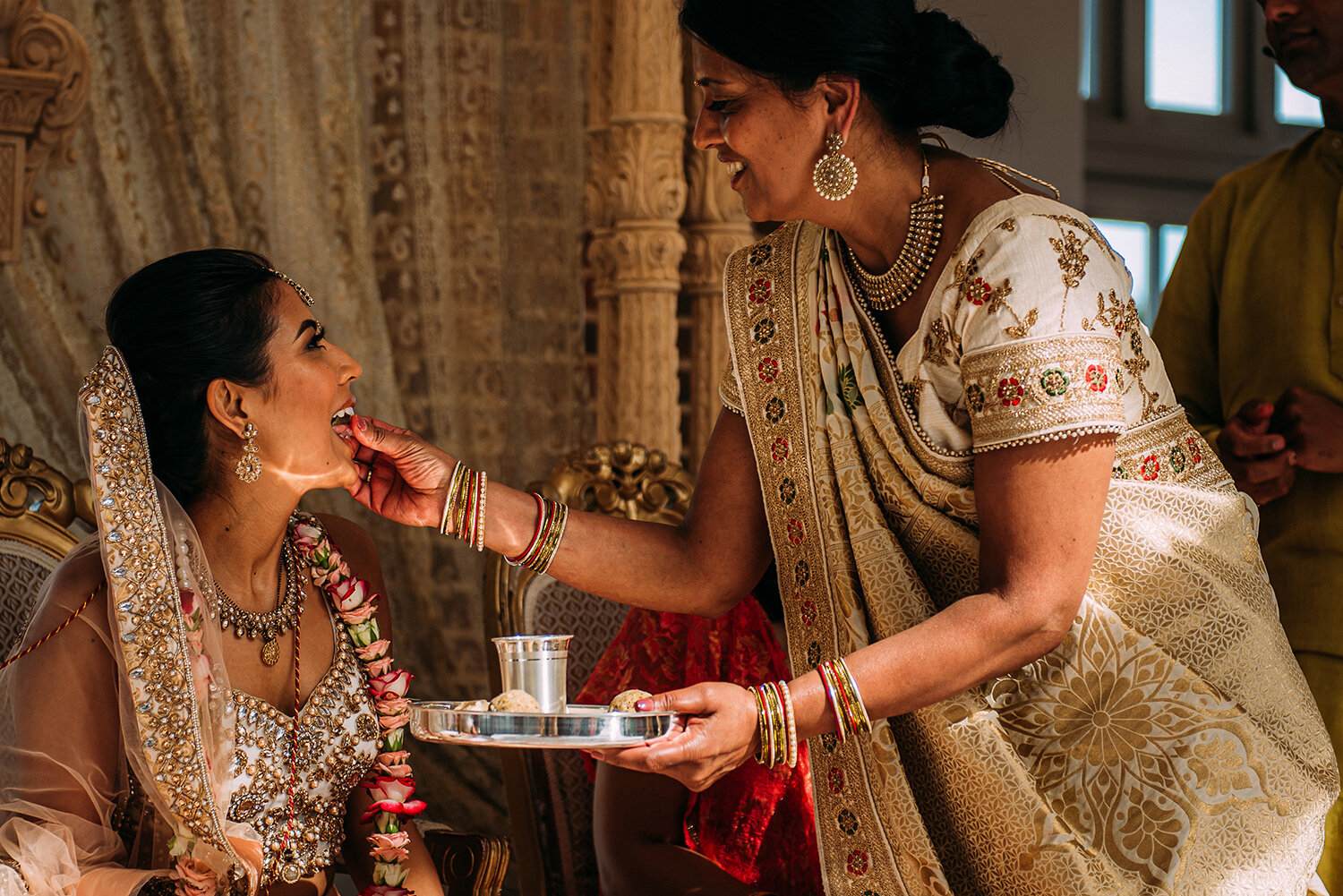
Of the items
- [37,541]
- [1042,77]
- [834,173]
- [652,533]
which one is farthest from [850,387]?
[1042,77]

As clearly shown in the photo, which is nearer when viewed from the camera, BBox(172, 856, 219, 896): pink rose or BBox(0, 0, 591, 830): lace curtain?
BBox(172, 856, 219, 896): pink rose

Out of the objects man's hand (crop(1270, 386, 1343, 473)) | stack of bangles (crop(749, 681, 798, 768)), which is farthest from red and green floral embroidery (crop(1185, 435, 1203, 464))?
stack of bangles (crop(749, 681, 798, 768))

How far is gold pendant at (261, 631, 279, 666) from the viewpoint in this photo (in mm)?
1946

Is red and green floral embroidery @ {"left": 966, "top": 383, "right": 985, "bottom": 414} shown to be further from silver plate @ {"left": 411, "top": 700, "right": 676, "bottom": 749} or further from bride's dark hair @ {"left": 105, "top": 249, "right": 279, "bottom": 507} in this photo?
bride's dark hair @ {"left": 105, "top": 249, "right": 279, "bottom": 507}

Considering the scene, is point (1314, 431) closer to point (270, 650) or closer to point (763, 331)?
point (763, 331)

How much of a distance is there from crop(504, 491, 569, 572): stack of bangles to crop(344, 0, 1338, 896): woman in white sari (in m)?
0.03

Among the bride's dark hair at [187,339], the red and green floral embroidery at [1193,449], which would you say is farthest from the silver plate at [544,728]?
the red and green floral embroidery at [1193,449]

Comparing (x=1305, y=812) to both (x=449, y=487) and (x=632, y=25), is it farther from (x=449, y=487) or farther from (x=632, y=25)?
(x=632, y=25)

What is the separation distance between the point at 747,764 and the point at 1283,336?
4.08 feet

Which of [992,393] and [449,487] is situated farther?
[449,487]

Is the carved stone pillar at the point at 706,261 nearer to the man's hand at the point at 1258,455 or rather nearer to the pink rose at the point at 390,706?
the man's hand at the point at 1258,455

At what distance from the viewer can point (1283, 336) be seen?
243 cm

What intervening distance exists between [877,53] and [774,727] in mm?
862

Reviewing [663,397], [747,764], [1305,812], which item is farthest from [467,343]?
[1305,812]
